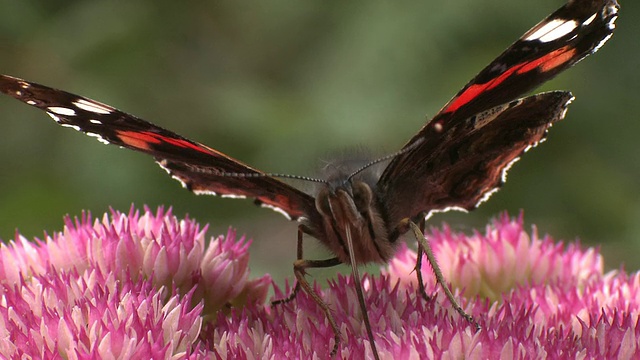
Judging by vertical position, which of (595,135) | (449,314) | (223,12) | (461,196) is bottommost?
(449,314)

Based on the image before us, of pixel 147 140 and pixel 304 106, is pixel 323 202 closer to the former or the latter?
pixel 147 140

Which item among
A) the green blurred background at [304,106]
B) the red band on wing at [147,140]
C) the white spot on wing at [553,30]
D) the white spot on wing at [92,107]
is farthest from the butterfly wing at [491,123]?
the green blurred background at [304,106]

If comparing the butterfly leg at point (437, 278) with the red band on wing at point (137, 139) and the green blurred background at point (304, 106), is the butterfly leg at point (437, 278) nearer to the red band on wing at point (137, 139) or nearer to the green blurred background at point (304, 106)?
the red band on wing at point (137, 139)

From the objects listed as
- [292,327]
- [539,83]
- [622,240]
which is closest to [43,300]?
[292,327]

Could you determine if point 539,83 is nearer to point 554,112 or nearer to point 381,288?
point 554,112

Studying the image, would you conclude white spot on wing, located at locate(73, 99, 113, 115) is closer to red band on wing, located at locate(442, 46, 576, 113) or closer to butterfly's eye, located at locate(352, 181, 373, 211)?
butterfly's eye, located at locate(352, 181, 373, 211)

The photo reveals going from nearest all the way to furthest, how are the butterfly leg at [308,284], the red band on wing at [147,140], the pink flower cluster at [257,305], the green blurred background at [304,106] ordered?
the pink flower cluster at [257,305] < the butterfly leg at [308,284] < the red band on wing at [147,140] < the green blurred background at [304,106]

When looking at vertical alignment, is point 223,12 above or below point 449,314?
above
